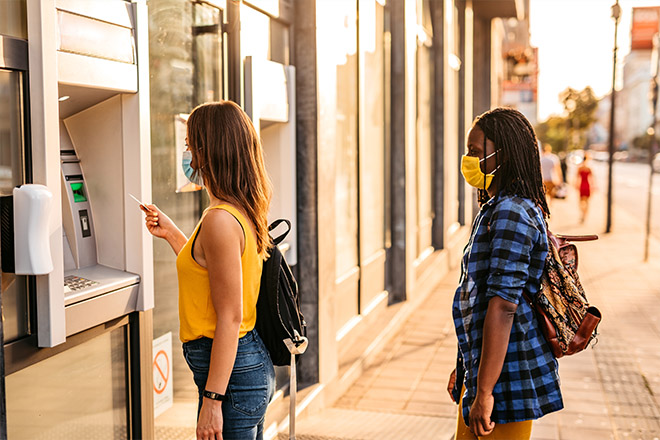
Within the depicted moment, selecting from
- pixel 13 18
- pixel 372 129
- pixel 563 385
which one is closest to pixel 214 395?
pixel 13 18

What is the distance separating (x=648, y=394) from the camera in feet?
20.2

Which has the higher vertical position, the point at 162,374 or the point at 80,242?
the point at 80,242

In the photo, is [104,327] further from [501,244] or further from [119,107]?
[501,244]

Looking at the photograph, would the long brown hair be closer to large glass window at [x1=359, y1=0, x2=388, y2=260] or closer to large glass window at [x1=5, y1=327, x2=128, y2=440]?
large glass window at [x1=5, y1=327, x2=128, y2=440]

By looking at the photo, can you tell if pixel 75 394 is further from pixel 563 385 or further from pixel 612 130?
pixel 612 130

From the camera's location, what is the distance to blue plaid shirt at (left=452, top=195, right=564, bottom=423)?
2.58 m

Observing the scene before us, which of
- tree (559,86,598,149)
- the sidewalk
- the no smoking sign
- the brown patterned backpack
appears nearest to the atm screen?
the no smoking sign

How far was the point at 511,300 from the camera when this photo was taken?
257cm

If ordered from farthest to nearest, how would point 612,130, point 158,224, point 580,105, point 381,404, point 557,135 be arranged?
point 557,135, point 580,105, point 612,130, point 381,404, point 158,224

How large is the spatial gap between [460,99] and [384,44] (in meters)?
7.04

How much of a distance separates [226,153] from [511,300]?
958mm

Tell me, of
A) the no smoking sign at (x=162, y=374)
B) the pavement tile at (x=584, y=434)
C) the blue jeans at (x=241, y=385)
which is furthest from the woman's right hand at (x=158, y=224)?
the pavement tile at (x=584, y=434)

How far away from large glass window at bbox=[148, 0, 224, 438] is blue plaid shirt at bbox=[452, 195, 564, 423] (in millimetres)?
1715

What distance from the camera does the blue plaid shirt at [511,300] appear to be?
102 inches
